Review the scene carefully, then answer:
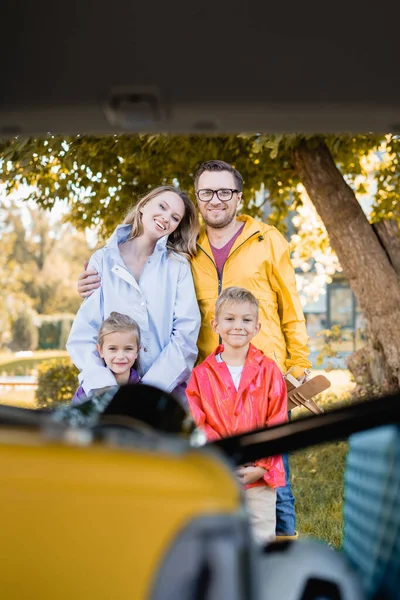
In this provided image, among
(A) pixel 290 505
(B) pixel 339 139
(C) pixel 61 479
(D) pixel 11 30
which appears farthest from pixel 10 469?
(B) pixel 339 139

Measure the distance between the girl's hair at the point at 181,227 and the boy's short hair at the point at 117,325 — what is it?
0.40 meters

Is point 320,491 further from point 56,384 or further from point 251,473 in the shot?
point 56,384

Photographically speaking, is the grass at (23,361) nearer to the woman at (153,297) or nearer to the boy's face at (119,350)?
the woman at (153,297)

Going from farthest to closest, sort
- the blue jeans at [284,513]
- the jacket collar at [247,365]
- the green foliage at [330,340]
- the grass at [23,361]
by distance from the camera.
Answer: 1. the grass at [23,361]
2. the green foliage at [330,340]
3. the blue jeans at [284,513]
4. the jacket collar at [247,365]

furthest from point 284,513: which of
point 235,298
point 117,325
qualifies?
point 117,325

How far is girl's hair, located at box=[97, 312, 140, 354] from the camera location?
3256mm

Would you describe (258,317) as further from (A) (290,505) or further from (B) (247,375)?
(A) (290,505)

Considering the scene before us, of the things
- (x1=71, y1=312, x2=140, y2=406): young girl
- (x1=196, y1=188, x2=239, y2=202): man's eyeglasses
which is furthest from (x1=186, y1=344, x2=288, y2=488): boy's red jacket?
(x1=196, y1=188, x2=239, y2=202): man's eyeglasses

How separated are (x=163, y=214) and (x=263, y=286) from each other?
0.56m

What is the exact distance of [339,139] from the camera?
7.47m

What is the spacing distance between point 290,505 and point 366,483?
2.55 metres

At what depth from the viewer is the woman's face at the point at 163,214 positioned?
3.42 metres

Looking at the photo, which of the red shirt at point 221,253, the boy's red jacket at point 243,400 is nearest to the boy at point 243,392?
the boy's red jacket at point 243,400

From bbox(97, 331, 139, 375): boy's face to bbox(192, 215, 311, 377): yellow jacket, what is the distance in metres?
0.38
